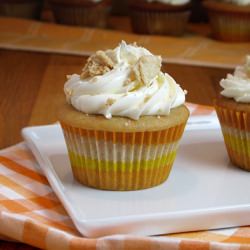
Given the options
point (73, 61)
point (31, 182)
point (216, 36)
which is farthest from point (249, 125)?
point (216, 36)

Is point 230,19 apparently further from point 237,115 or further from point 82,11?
point 237,115

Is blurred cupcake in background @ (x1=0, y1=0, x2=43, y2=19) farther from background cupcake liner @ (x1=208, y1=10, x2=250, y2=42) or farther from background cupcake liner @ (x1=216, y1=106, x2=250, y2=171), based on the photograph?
background cupcake liner @ (x1=216, y1=106, x2=250, y2=171)

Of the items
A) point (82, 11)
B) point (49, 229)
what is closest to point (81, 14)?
point (82, 11)

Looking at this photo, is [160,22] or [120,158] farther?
[160,22]

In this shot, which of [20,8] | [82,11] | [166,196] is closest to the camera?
[166,196]

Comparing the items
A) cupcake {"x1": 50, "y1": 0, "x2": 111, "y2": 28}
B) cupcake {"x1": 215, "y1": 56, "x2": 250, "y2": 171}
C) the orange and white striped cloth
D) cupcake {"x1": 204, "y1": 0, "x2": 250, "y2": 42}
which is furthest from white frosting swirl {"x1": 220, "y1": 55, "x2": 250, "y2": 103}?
cupcake {"x1": 50, "y1": 0, "x2": 111, "y2": 28}
